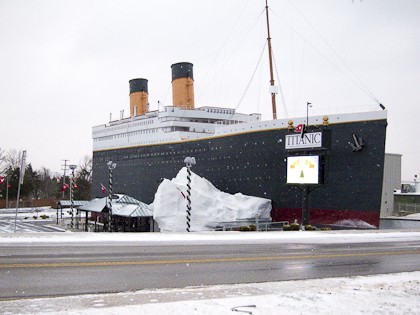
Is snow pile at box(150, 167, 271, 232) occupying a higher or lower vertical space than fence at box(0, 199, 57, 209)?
higher

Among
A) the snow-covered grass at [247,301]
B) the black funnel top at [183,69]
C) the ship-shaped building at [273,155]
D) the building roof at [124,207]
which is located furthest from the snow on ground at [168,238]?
the black funnel top at [183,69]

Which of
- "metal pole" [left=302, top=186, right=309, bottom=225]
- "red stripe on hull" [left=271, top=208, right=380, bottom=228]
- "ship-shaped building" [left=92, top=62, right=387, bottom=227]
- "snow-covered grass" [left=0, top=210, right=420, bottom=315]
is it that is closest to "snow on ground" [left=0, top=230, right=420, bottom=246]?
"metal pole" [left=302, top=186, right=309, bottom=225]

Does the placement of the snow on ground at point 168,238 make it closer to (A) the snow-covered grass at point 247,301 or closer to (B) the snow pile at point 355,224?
(B) the snow pile at point 355,224

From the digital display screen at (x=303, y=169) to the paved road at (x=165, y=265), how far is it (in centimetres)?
1019

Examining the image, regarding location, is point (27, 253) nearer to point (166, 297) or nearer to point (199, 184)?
point (166, 297)

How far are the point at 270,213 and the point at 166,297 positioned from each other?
931 inches

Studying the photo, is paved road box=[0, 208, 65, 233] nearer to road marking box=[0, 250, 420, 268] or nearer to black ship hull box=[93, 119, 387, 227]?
black ship hull box=[93, 119, 387, 227]

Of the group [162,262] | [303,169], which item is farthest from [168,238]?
[303,169]

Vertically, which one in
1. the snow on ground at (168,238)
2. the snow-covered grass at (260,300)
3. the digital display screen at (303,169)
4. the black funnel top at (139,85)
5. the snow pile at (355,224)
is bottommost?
the snow pile at (355,224)

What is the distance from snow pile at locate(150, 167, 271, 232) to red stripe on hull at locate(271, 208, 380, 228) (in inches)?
42.4

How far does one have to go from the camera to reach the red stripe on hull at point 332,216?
1018 inches

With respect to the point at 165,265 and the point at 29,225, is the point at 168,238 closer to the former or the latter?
the point at 165,265

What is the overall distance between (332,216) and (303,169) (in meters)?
4.19

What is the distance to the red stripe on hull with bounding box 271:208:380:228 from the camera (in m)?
25.9
